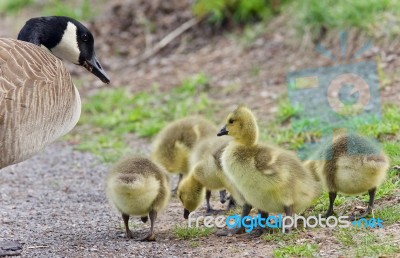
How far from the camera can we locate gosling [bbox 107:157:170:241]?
5.34 metres

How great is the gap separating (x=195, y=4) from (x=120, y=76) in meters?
1.92

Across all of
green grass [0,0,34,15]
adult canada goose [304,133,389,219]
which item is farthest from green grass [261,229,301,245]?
green grass [0,0,34,15]

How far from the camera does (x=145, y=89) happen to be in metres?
10.6

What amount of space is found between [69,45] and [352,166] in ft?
9.02

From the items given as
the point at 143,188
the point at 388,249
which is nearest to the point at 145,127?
the point at 143,188

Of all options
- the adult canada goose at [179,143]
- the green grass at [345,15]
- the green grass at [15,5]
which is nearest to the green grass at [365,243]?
the adult canada goose at [179,143]

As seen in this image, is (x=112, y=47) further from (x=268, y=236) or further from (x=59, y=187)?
(x=268, y=236)

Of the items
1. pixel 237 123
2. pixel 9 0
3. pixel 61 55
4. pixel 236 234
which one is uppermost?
pixel 9 0

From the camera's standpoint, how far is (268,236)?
16.9 feet

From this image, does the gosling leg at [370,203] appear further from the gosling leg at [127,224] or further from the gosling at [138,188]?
the gosling leg at [127,224]

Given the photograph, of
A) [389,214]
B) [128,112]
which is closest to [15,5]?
[128,112]

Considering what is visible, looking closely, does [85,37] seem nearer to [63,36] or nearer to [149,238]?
[63,36]

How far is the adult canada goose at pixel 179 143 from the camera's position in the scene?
6.79 metres

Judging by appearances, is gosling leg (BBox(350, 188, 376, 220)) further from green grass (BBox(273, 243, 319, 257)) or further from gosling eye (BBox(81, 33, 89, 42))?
gosling eye (BBox(81, 33, 89, 42))
